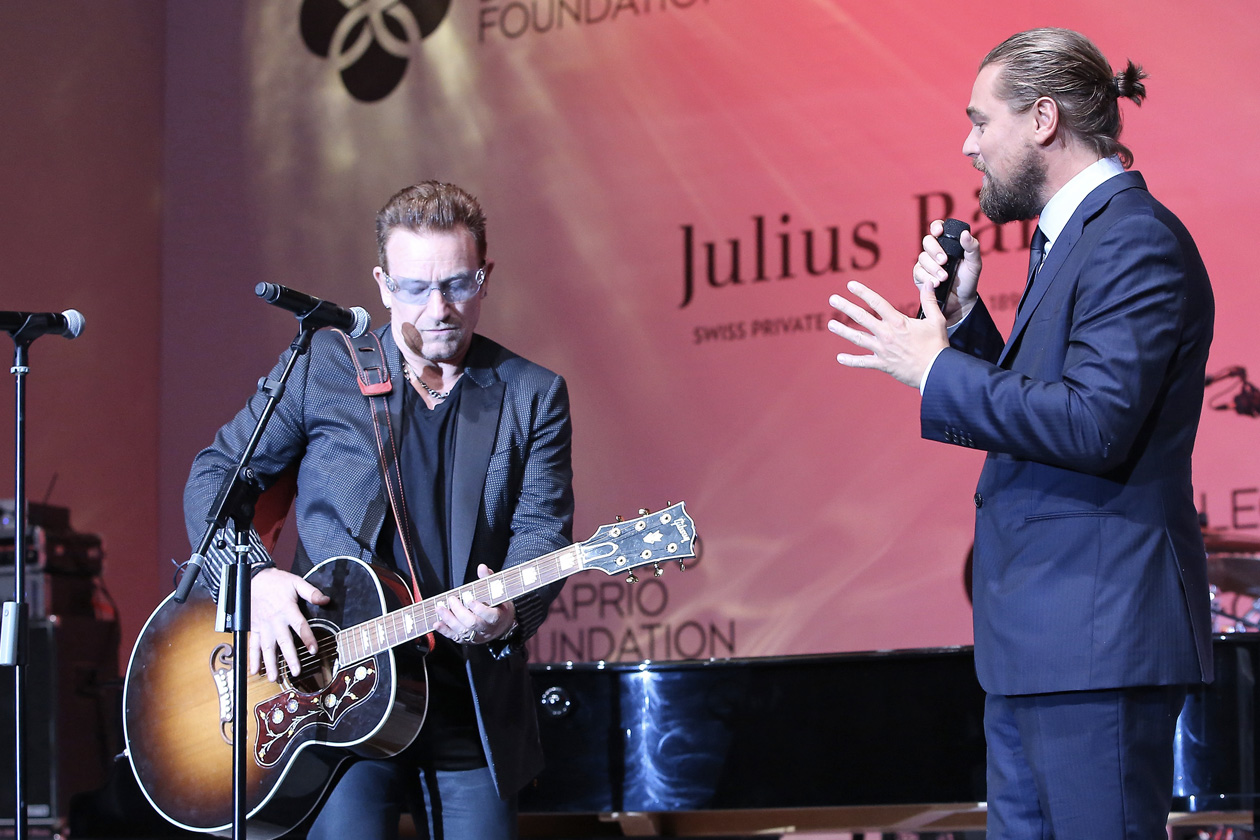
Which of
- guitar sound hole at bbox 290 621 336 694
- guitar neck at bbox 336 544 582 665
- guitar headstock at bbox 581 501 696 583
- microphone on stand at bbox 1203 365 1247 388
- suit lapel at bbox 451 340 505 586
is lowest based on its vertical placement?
guitar sound hole at bbox 290 621 336 694

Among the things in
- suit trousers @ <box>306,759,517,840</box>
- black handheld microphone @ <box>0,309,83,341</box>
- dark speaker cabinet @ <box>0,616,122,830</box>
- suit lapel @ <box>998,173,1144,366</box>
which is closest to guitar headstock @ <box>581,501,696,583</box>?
suit trousers @ <box>306,759,517,840</box>

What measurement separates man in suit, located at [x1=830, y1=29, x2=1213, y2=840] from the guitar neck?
757 mm

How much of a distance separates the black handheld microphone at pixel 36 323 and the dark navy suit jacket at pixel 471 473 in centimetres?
42

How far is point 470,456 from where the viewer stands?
2.74 m

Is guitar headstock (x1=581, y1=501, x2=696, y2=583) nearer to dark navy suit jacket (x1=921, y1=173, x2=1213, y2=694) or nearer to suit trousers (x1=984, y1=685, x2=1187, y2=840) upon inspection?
dark navy suit jacket (x1=921, y1=173, x2=1213, y2=694)

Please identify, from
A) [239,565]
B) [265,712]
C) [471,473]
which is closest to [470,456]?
[471,473]

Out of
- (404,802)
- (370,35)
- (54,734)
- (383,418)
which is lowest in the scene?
(54,734)

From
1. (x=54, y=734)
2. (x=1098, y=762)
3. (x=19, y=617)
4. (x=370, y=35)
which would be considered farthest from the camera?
(x=370, y=35)

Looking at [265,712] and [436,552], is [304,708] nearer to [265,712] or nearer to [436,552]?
Answer: [265,712]

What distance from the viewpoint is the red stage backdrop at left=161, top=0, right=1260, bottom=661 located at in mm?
4938

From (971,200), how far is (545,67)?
6.82 feet

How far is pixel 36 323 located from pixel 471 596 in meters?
1.16

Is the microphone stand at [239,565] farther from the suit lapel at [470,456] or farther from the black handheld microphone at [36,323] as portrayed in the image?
the black handheld microphone at [36,323]

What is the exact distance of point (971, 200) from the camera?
202 inches
